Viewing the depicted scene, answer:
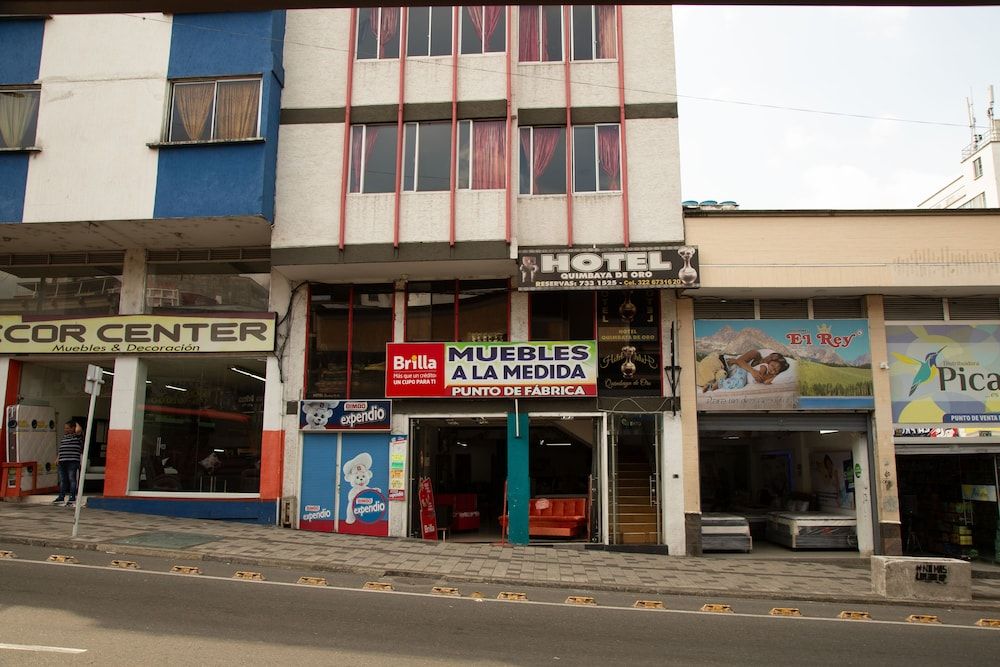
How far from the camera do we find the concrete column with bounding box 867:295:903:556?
14891 millimetres

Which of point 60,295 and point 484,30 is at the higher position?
point 484,30

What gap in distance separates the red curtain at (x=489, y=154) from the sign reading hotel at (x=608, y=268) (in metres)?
1.81

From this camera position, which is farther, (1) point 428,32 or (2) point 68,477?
(1) point 428,32

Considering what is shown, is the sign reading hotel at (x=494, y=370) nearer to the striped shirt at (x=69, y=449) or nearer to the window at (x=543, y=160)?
the window at (x=543, y=160)

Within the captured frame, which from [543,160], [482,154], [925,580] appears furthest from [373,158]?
[925,580]

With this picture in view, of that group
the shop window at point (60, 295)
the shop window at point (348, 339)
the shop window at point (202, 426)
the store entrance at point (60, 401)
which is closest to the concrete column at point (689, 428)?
the shop window at point (348, 339)

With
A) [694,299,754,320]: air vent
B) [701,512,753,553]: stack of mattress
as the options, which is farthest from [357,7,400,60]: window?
[701,512,753,553]: stack of mattress

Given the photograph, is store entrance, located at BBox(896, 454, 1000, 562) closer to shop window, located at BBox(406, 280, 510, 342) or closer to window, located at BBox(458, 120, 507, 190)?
shop window, located at BBox(406, 280, 510, 342)

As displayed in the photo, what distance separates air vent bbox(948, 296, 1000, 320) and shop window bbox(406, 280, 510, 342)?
967 cm

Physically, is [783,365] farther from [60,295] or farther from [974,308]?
[60,295]

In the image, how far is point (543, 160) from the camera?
16.0 m

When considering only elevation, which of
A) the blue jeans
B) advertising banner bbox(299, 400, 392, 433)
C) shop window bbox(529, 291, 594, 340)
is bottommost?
the blue jeans

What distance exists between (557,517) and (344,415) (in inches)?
198

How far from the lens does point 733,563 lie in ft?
46.4
